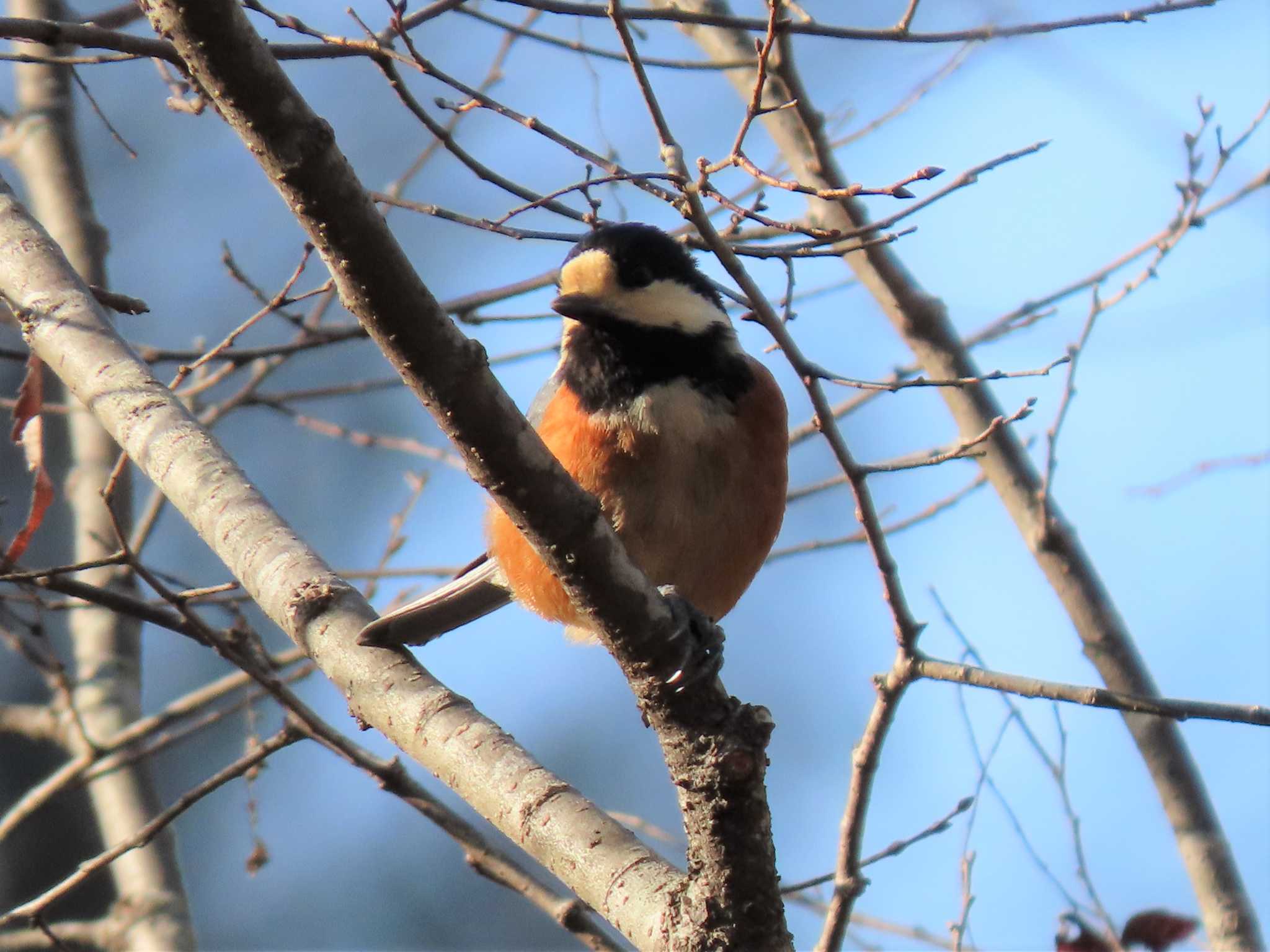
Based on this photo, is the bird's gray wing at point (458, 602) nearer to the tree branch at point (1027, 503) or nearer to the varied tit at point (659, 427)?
the varied tit at point (659, 427)

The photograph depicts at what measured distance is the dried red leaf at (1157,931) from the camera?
11.2ft

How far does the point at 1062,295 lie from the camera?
A: 4922 mm

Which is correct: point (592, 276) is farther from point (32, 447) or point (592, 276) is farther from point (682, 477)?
point (32, 447)

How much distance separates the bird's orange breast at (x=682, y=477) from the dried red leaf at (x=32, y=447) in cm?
124

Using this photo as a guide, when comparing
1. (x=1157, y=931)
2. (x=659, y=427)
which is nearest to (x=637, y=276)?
(x=659, y=427)

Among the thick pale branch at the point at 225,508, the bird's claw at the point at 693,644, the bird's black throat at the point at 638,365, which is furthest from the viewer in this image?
the bird's black throat at the point at 638,365

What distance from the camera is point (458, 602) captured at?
4.75 meters

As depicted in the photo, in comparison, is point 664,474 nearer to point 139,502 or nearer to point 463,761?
point 463,761

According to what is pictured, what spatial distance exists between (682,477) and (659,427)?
0.51 feet

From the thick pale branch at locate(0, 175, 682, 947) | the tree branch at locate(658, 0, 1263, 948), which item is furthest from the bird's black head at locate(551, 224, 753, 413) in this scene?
the thick pale branch at locate(0, 175, 682, 947)

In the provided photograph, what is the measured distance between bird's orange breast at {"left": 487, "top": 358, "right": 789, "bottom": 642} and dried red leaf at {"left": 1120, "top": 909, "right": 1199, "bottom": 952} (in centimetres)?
140

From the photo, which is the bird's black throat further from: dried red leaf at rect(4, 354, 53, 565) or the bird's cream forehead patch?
dried red leaf at rect(4, 354, 53, 565)

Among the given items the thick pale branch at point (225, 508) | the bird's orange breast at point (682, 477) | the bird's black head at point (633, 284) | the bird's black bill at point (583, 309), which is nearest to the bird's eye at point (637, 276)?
the bird's black head at point (633, 284)

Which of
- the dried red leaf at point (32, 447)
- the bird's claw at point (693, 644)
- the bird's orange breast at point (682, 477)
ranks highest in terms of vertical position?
the bird's orange breast at point (682, 477)
